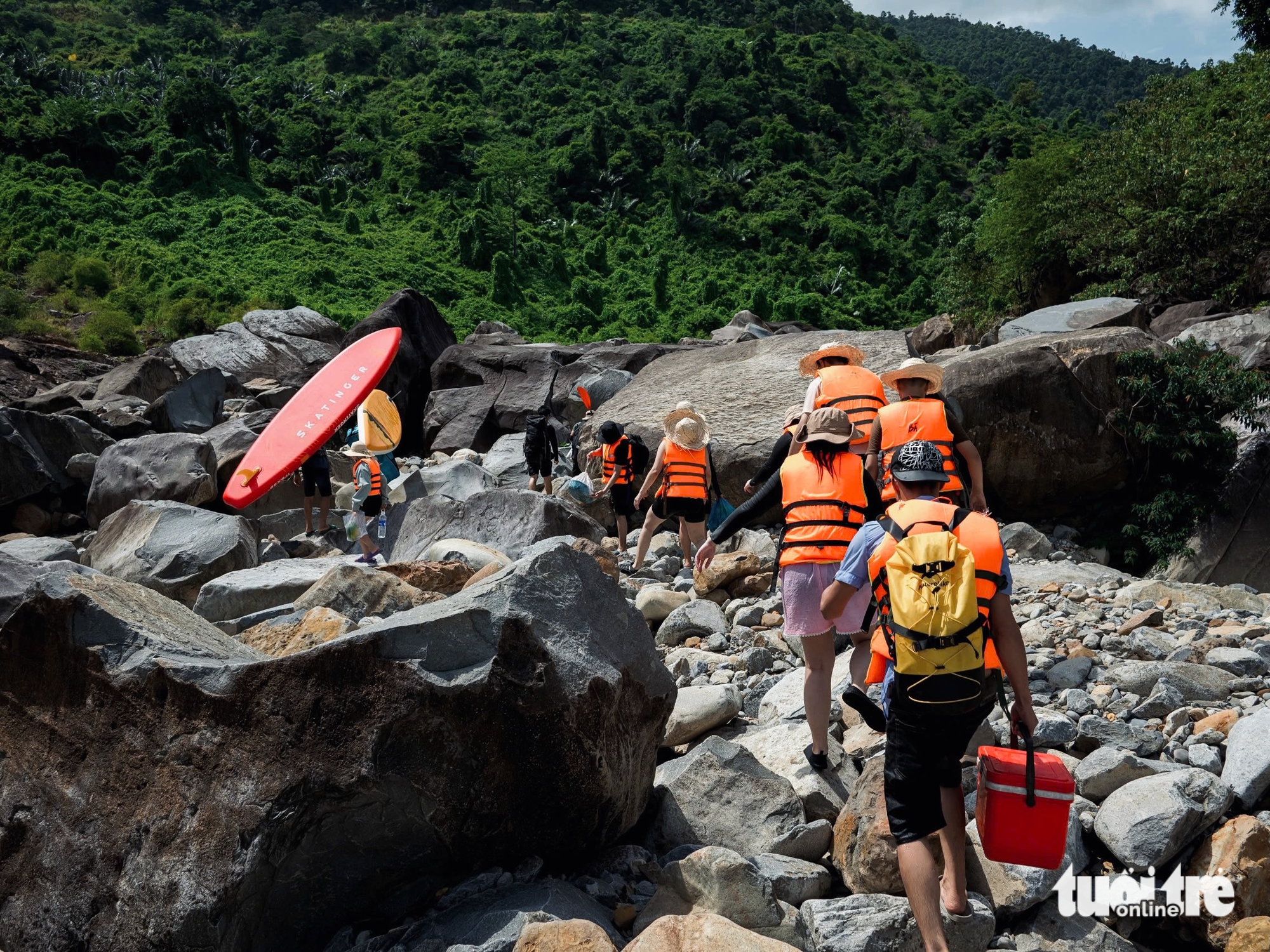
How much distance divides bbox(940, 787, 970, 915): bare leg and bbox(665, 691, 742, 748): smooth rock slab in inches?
65.0

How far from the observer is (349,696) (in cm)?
323

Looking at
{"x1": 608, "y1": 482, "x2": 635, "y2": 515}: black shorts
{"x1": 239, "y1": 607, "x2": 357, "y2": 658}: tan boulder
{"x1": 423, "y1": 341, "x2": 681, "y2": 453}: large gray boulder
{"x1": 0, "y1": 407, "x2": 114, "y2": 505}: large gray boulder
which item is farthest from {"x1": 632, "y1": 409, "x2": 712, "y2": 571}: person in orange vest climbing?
{"x1": 0, "y1": 407, "x2": 114, "y2": 505}: large gray boulder

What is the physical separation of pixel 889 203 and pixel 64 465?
5281cm

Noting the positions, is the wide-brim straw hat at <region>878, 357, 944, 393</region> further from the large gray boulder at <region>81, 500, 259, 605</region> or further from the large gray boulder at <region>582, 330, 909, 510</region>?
the large gray boulder at <region>81, 500, 259, 605</region>

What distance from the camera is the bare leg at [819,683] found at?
4125mm

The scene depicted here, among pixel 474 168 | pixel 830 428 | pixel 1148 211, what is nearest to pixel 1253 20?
pixel 1148 211

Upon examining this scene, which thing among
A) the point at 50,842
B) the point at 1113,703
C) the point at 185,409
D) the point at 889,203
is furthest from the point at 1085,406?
the point at 889,203

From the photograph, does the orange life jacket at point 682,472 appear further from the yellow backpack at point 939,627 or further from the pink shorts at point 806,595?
the yellow backpack at point 939,627

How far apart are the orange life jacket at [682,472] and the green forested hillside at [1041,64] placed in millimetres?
100976

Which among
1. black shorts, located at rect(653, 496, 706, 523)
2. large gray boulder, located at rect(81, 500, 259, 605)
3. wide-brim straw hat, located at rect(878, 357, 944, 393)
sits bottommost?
large gray boulder, located at rect(81, 500, 259, 605)

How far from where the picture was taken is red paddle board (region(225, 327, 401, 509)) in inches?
386

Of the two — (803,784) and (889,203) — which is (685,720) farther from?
(889,203)

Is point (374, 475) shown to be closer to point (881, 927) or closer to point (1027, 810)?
point (881, 927)

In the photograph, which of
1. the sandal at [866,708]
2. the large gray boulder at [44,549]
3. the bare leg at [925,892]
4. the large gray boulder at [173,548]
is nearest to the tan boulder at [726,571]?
the sandal at [866,708]
